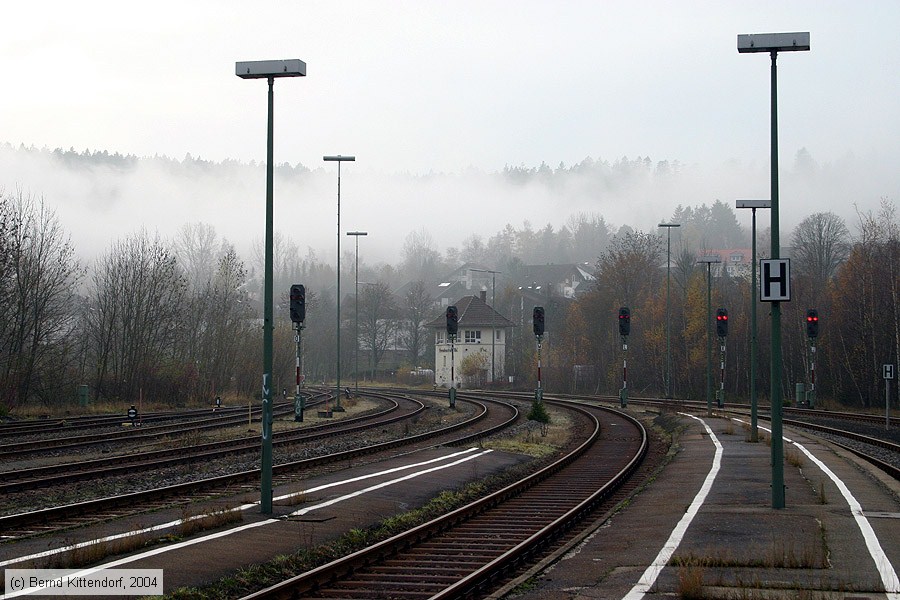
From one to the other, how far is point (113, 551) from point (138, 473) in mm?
9887

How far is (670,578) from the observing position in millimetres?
10055

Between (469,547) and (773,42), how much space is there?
29.4ft

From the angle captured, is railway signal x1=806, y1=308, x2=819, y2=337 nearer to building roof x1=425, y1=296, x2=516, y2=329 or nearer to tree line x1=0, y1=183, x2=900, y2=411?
tree line x1=0, y1=183, x2=900, y2=411

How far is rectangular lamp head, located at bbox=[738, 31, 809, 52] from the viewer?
14.8m

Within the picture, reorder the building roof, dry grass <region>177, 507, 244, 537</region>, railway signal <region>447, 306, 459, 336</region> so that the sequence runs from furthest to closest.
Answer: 1. the building roof
2. railway signal <region>447, 306, 459, 336</region>
3. dry grass <region>177, 507, 244, 537</region>

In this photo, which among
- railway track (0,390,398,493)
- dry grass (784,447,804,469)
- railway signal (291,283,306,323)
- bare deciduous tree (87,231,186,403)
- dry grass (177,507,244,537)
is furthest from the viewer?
bare deciduous tree (87,231,186,403)

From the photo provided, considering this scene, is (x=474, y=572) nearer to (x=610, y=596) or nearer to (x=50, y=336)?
(x=610, y=596)

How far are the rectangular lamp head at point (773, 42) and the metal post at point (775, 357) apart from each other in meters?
0.19

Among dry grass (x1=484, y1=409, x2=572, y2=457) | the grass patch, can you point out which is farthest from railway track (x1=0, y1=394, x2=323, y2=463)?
the grass patch

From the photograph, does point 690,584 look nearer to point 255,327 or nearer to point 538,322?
point 538,322

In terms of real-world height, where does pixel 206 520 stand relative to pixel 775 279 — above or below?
below

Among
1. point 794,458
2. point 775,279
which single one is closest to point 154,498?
point 775,279

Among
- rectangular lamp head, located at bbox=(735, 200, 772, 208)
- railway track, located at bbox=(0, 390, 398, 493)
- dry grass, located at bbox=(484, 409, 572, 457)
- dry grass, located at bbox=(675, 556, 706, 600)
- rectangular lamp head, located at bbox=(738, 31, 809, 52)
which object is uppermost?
rectangular lamp head, located at bbox=(738, 31, 809, 52)

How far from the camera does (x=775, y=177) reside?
14836 mm
